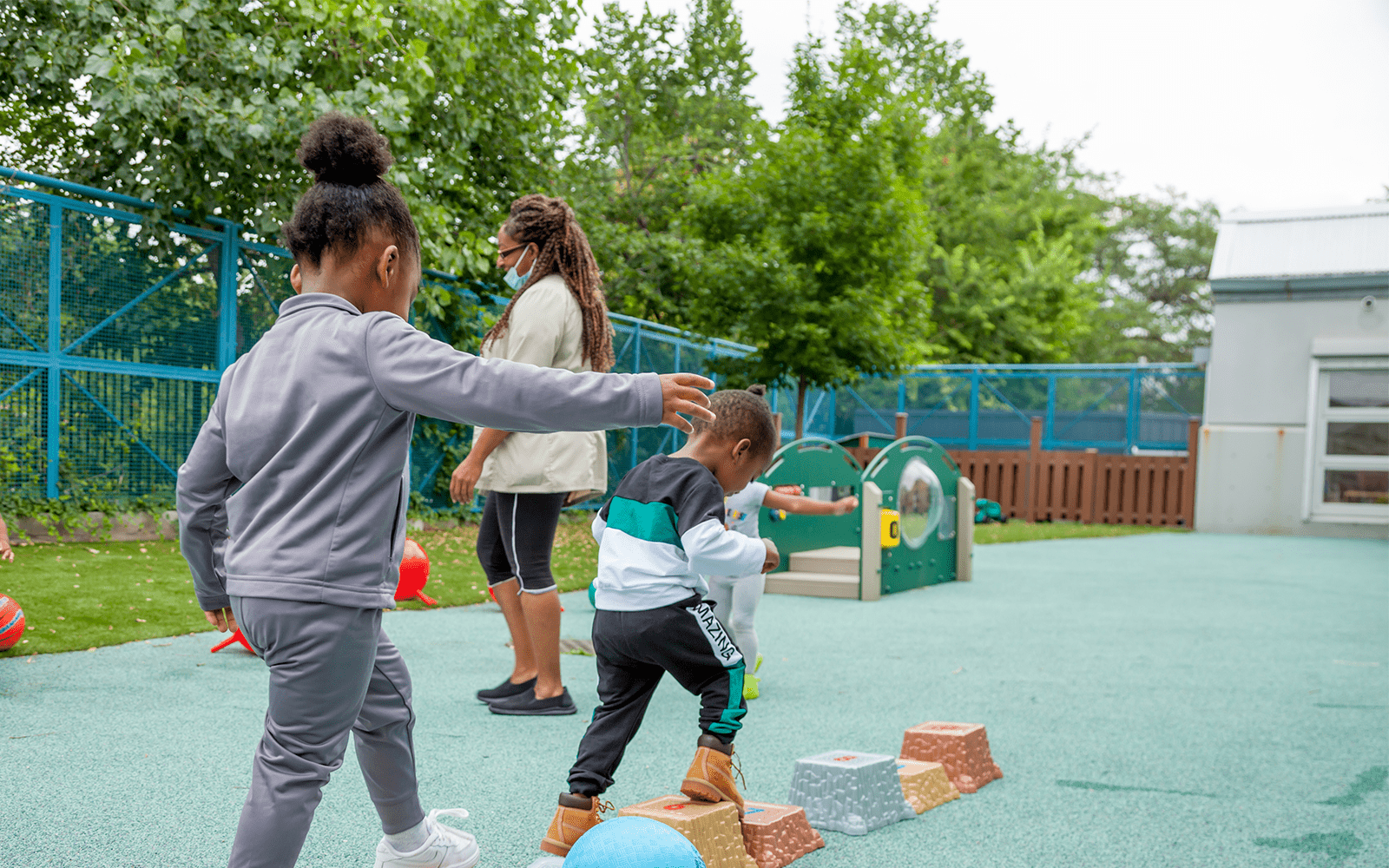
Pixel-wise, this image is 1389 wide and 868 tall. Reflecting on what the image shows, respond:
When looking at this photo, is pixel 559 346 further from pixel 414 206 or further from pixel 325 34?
pixel 325 34

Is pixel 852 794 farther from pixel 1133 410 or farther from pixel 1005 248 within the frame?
pixel 1005 248

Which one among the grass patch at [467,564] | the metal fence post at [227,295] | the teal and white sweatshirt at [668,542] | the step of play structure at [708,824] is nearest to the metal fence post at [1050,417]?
the grass patch at [467,564]

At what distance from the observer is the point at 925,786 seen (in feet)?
10.5

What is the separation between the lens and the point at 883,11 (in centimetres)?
3359

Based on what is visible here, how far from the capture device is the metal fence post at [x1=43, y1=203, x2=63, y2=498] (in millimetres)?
7188

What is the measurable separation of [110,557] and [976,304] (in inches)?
967

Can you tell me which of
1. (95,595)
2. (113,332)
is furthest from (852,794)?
(113,332)

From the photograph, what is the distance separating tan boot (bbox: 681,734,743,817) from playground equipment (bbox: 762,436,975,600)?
5546 millimetres

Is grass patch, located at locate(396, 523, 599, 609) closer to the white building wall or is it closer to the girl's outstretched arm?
the girl's outstretched arm

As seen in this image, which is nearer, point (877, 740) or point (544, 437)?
point (544, 437)

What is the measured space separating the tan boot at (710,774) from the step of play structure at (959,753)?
1.06 meters

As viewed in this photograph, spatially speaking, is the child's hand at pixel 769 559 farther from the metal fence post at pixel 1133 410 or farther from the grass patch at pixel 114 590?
the metal fence post at pixel 1133 410

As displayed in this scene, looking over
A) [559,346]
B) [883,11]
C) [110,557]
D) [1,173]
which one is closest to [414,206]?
[1,173]

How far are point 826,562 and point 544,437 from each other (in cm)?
Answer: 544
